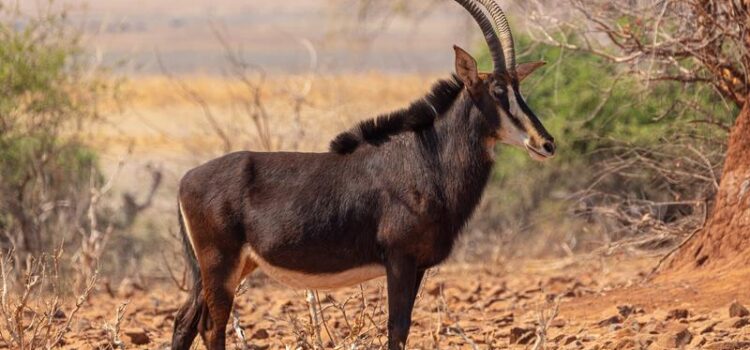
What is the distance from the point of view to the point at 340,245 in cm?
→ 760

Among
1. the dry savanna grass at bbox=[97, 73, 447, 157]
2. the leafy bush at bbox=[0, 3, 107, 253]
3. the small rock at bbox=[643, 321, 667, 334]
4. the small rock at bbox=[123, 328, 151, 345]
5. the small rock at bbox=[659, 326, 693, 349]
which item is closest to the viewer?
the small rock at bbox=[659, 326, 693, 349]

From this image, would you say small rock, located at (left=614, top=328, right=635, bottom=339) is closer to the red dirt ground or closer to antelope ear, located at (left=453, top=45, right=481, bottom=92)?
the red dirt ground

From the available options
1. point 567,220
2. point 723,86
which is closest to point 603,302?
point 723,86

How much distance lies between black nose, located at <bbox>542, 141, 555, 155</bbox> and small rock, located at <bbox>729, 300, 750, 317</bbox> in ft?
6.21

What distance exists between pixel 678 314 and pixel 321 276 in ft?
8.34

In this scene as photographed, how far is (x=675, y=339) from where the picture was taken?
794 centimetres

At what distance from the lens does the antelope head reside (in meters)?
7.50

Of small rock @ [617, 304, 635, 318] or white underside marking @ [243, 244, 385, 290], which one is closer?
white underside marking @ [243, 244, 385, 290]

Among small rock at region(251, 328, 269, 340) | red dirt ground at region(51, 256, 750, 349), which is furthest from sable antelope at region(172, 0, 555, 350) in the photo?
small rock at region(251, 328, 269, 340)

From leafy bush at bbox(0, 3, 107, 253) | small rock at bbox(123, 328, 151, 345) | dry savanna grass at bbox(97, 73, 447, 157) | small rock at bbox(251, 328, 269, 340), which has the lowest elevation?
dry savanna grass at bbox(97, 73, 447, 157)

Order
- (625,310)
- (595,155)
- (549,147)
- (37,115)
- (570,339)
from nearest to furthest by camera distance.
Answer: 1. (549,147)
2. (570,339)
3. (625,310)
4. (37,115)
5. (595,155)

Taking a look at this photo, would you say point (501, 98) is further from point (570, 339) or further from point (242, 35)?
point (242, 35)

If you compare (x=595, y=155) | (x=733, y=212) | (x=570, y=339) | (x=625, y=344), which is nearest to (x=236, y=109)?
(x=595, y=155)

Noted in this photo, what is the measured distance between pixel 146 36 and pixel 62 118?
5125 centimetres
